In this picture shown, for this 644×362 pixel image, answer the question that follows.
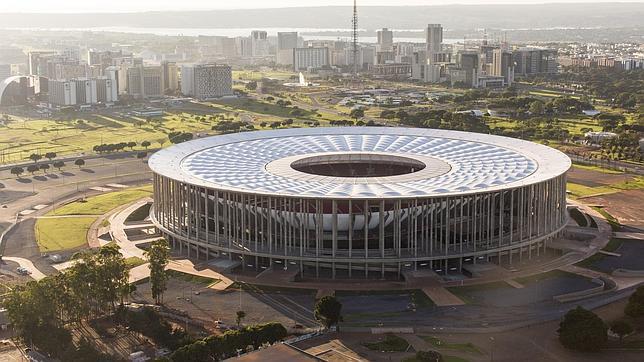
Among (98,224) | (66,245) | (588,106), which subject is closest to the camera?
(66,245)

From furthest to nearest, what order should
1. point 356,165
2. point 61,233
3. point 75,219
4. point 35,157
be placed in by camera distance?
point 35,157 → point 75,219 → point 356,165 → point 61,233

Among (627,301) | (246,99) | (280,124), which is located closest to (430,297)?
(627,301)

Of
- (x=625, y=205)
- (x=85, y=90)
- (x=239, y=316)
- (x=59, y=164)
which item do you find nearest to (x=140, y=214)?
(x=239, y=316)

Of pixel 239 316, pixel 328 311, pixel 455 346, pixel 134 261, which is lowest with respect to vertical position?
pixel 455 346

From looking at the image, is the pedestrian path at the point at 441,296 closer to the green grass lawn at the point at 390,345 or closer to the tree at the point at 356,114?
the green grass lawn at the point at 390,345

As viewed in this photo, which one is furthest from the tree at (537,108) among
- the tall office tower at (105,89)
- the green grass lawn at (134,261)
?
the green grass lawn at (134,261)

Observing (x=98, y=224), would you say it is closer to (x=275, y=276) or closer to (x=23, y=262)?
(x=23, y=262)

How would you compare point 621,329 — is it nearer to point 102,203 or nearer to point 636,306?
point 636,306
